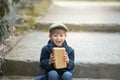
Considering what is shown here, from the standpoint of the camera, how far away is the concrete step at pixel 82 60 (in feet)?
15.2

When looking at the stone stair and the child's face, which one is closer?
the child's face

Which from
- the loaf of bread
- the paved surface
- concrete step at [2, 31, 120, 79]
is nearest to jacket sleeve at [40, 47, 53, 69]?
the loaf of bread

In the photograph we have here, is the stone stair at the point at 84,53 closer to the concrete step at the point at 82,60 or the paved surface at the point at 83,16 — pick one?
the concrete step at the point at 82,60

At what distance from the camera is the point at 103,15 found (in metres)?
8.06

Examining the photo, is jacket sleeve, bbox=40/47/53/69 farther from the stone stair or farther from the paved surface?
the paved surface

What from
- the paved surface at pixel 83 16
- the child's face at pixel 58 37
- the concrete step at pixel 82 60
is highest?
the child's face at pixel 58 37

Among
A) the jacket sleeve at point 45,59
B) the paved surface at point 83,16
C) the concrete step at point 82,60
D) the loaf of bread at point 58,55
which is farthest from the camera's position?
the paved surface at point 83,16

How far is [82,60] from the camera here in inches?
186

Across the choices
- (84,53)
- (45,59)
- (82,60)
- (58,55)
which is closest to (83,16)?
(84,53)

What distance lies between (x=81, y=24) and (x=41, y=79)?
271cm

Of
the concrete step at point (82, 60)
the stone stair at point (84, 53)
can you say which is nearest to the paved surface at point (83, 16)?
the stone stair at point (84, 53)

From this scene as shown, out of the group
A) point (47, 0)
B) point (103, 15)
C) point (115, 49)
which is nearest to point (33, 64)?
point (115, 49)

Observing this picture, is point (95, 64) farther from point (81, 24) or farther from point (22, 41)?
point (81, 24)

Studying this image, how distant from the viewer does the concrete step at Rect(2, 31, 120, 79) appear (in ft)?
15.2
